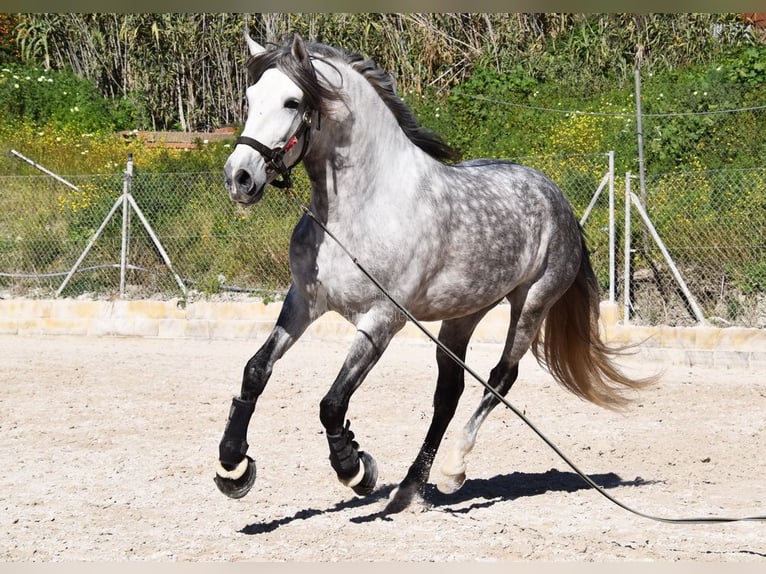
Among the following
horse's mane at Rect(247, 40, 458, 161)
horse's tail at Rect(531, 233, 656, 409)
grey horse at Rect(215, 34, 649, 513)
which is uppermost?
horse's mane at Rect(247, 40, 458, 161)

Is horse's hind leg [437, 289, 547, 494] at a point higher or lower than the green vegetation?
lower

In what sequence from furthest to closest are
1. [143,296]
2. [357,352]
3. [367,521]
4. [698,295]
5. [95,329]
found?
[143,296] < [95,329] < [698,295] < [367,521] < [357,352]

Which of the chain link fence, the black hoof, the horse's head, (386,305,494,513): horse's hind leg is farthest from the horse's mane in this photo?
the chain link fence

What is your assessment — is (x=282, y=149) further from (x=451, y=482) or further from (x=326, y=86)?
(x=451, y=482)

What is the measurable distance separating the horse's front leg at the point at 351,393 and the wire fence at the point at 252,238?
6.21m

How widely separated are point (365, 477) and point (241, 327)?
7.00 m

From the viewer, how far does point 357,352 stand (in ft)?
16.3

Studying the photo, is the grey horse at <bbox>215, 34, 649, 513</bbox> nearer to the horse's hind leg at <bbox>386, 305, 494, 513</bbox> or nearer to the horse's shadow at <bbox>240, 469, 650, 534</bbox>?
the horse's hind leg at <bbox>386, 305, 494, 513</bbox>

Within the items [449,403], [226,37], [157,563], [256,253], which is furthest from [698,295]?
[226,37]

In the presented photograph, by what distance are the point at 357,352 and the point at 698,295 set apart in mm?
7499

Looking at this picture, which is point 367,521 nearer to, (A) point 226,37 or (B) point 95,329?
(B) point 95,329

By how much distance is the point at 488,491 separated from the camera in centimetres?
614

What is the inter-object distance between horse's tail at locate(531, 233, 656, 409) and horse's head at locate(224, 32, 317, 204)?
7.96 ft

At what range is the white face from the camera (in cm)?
445
